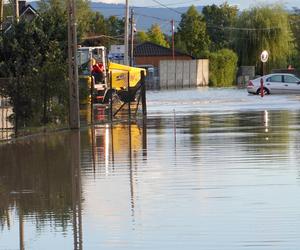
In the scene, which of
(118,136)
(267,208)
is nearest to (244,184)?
(267,208)

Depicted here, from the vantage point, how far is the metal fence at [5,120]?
81.2ft

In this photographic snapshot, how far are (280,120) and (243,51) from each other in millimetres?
68417

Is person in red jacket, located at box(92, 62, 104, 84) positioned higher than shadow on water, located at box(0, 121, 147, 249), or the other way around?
person in red jacket, located at box(92, 62, 104, 84)

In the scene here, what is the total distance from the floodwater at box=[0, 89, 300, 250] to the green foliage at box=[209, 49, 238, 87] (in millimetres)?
70467

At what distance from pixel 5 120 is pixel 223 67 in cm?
7097

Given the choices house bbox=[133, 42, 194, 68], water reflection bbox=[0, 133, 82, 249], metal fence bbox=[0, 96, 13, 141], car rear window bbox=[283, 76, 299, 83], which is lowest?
water reflection bbox=[0, 133, 82, 249]

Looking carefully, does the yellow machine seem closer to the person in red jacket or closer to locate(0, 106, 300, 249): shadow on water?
the person in red jacket

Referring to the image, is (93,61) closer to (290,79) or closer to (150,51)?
(290,79)

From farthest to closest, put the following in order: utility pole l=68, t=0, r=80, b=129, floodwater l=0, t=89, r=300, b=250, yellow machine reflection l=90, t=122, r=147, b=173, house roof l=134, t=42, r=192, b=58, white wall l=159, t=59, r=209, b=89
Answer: house roof l=134, t=42, r=192, b=58 → white wall l=159, t=59, r=209, b=89 → utility pole l=68, t=0, r=80, b=129 → yellow machine reflection l=90, t=122, r=147, b=173 → floodwater l=0, t=89, r=300, b=250

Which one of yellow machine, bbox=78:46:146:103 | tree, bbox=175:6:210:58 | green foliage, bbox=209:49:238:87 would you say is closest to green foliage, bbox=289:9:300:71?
green foliage, bbox=209:49:238:87

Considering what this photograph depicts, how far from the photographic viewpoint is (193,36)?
11750 centimetres

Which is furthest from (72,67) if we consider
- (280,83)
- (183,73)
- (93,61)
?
(183,73)

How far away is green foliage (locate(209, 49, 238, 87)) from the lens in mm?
94688

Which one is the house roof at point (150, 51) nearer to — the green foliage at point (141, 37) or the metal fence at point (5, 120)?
the green foliage at point (141, 37)
